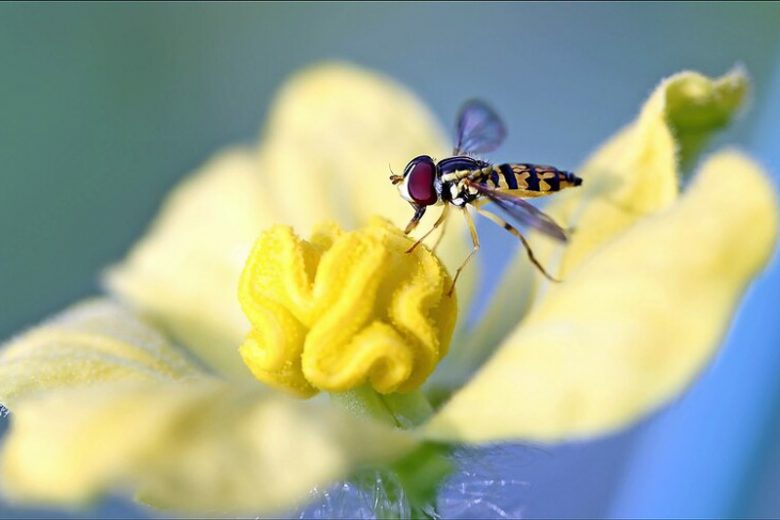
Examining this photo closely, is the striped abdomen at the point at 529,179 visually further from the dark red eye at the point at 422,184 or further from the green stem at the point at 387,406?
the green stem at the point at 387,406

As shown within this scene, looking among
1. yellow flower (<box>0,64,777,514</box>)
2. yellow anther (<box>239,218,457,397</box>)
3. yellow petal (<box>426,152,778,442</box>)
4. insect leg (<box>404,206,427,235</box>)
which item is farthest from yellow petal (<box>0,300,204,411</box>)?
yellow petal (<box>426,152,778,442</box>)


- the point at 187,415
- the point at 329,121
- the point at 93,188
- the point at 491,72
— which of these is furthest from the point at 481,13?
the point at 187,415

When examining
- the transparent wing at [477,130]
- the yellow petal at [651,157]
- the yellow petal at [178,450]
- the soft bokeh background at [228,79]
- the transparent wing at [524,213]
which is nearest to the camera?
the yellow petal at [178,450]

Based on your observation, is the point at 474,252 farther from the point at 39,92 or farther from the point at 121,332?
the point at 39,92

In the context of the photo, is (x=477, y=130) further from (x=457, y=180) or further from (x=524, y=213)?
(x=524, y=213)

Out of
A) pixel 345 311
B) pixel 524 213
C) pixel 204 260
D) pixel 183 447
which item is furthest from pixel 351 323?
pixel 204 260

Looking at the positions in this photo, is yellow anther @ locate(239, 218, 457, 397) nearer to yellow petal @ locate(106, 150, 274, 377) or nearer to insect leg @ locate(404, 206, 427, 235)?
insect leg @ locate(404, 206, 427, 235)

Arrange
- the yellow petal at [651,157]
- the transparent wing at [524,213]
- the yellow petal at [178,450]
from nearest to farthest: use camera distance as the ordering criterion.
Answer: the yellow petal at [178,450] < the transparent wing at [524,213] < the yellow petal at [651,157]

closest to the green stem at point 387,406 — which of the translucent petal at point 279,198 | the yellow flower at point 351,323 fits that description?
the yellow flower at point 351,323
